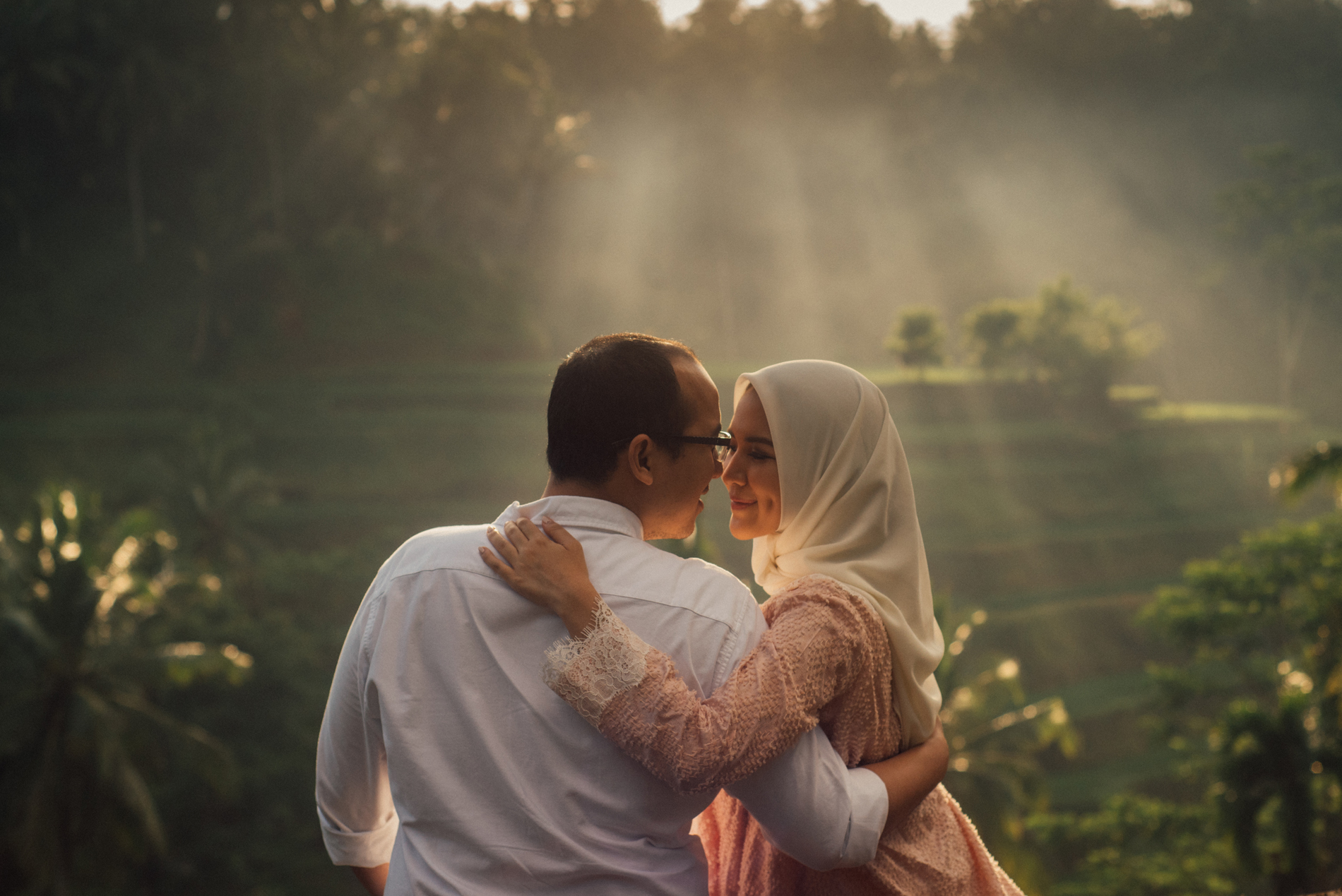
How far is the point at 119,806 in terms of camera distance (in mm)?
→ 13766

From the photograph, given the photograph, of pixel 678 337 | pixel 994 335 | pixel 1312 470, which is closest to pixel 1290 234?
pixel 994 335

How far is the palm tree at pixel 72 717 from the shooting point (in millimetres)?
13336

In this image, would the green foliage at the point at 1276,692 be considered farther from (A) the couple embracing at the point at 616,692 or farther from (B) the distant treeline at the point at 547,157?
(B) the distant treeline at the point at 547,157

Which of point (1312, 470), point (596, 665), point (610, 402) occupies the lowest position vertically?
point (1312, 470)

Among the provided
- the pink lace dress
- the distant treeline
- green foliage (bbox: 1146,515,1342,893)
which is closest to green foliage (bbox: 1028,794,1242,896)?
green foliage (bbox: 1146,515,1342,893)

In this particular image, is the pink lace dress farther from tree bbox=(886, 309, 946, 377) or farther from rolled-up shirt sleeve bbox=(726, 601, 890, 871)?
tree bbox=(886, 309, 946, 377)

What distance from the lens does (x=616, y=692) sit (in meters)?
1.09

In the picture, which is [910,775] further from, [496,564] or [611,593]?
[496,564]

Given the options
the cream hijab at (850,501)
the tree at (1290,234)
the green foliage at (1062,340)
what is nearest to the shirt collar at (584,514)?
the cream hijab at (850,501)

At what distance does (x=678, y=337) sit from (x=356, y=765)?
1301 inches

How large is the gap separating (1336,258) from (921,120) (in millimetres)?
15557

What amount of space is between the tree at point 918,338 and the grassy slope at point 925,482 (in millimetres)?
2257

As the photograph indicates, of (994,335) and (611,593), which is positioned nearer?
(611,593)

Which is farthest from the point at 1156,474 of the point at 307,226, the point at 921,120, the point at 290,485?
the point at 307,226
